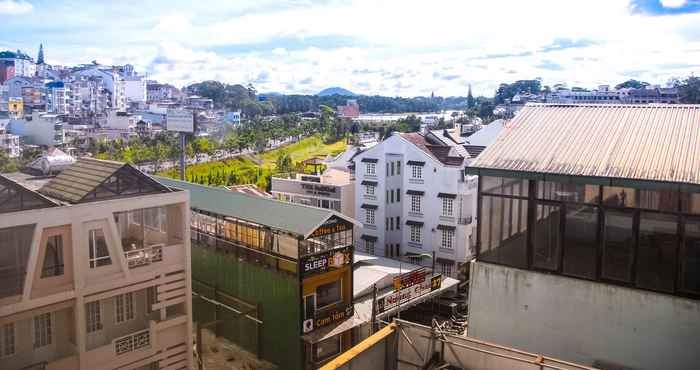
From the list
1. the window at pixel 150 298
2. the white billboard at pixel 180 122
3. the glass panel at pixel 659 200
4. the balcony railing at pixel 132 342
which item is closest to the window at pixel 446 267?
the white billboard at pixel 180 122

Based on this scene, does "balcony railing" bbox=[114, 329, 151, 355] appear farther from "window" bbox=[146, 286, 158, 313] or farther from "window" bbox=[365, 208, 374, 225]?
"window" bbox=[365, 208, 374, 225]

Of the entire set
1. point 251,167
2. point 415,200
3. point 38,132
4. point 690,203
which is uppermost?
point 38,132

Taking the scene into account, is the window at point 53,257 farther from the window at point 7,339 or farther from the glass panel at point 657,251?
the glass panel at point 657,251

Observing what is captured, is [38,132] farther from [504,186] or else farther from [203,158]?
[504,186]

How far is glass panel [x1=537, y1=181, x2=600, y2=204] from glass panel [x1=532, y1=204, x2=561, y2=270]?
185 mm

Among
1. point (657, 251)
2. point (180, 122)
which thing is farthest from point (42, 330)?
point (180, 122)

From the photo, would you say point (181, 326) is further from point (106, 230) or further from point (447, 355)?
point (447, 355)

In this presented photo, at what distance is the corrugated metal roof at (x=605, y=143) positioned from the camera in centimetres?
904

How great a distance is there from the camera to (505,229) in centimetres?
1006

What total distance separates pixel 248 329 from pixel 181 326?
18.3 feet

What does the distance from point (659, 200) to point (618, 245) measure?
92 centimetres

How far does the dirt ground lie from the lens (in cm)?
1939

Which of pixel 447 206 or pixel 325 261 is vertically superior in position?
pixel 447 206

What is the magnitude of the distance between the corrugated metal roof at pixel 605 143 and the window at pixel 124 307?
8974mm
